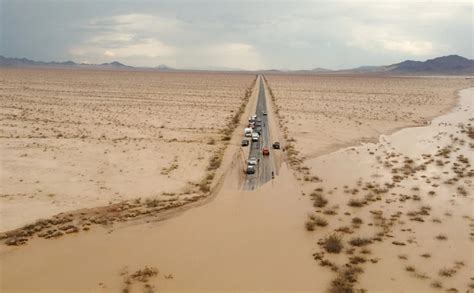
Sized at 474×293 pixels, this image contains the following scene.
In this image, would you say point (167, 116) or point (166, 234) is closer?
point (166, 234)

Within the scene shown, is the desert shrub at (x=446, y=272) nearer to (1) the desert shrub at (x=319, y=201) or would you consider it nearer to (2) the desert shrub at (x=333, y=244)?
(2) the desert shrub at (x=333, y=244)

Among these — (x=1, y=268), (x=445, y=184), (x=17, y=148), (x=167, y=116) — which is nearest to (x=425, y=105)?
(x=167, y=116)

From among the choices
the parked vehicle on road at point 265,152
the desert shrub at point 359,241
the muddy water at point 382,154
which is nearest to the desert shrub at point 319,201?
the muddy water at point 382,154


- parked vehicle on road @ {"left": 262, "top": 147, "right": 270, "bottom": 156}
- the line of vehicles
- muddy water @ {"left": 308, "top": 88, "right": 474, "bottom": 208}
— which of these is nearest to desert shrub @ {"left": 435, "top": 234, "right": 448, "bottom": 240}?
muddy water @ {"left": 308, "top": 88, "right": 474, "bottom": 208}

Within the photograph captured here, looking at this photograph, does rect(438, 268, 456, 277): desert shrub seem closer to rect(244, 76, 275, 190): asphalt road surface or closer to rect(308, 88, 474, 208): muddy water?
rect(308, 88, 474, 208): muddy water

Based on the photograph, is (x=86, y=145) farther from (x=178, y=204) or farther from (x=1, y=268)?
(x=1, y=268)
